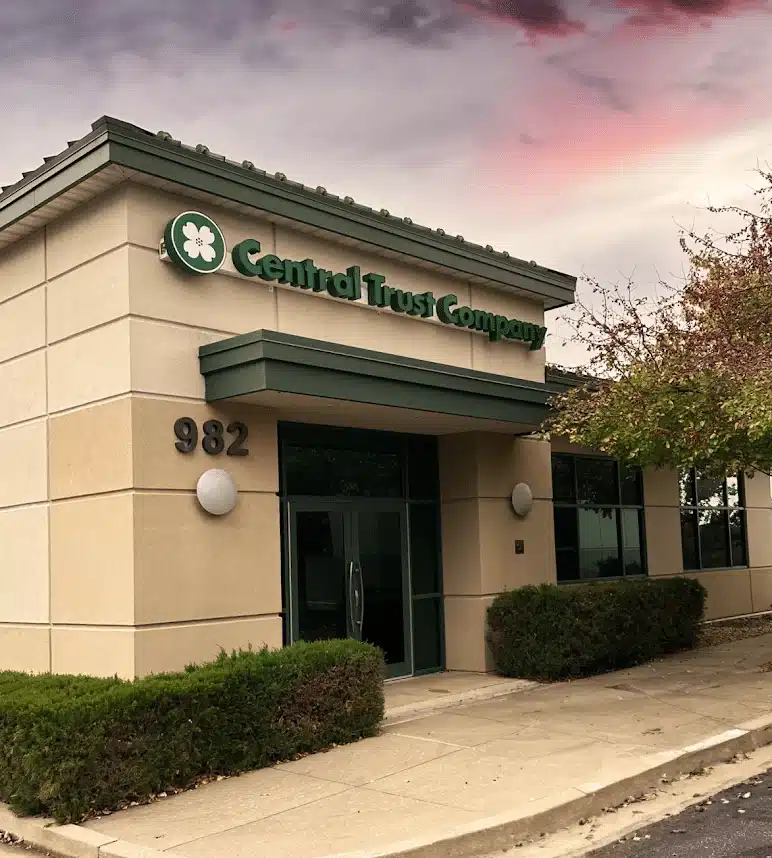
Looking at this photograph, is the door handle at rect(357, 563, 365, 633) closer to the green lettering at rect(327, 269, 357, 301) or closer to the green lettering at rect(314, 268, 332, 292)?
the green lettering at rect(327, 269, 357, 301)

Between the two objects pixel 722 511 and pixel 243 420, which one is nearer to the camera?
pixel 243 420

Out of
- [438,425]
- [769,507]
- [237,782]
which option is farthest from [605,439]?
[769,507]

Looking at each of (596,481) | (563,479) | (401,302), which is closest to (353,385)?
(401,302)

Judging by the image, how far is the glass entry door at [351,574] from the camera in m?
11.2

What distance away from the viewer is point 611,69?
39.8 feet

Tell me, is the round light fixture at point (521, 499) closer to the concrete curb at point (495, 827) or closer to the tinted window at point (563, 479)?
the tinted window at point (563, 479)

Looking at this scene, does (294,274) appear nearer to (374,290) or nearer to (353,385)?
(374,290)

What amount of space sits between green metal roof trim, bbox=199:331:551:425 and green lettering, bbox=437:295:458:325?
1.21 meters

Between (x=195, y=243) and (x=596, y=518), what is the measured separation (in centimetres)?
880

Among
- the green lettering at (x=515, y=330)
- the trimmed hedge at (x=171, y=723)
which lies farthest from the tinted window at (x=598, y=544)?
the trimmed hedge at (x=171, y=723)

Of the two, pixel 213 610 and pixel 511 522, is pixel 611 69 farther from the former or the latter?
pixel 213 610

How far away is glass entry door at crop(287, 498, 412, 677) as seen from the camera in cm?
1117

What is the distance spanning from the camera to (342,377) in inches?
386

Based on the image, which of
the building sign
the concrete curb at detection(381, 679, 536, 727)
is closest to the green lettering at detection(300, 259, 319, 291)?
the building sign
